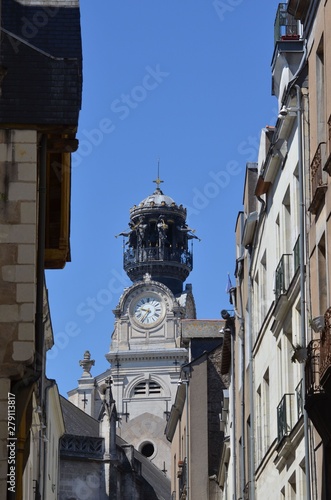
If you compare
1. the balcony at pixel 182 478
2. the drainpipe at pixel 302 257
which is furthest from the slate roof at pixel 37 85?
the balcony at pixel 182 478

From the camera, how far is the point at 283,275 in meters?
26.9

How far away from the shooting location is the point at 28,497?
32.2m

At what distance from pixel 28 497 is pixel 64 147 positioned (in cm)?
1421

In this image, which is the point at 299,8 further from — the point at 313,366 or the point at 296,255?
the point at 313,366

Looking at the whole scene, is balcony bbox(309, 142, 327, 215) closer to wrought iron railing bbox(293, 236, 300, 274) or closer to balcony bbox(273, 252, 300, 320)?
wrought iron railing bbox(293, 236, 300, 274)

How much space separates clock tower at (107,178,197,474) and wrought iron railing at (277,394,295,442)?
319 ft

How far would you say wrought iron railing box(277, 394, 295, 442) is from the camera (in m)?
26.4

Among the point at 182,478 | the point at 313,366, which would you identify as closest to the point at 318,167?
the point at 313,366

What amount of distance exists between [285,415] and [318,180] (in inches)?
236

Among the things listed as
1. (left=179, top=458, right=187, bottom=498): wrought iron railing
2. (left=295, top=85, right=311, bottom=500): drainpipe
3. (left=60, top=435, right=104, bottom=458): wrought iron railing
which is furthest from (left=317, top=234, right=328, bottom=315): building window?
(left=60, top=435, right=104, bottom=458): wrought iron railing

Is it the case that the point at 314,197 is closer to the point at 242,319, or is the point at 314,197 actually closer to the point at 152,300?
the point at 242,319

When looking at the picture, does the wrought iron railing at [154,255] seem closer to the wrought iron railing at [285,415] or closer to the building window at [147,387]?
the building window at [147,387]

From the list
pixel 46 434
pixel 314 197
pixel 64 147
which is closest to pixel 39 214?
pixel 64 147

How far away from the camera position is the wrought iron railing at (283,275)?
2661 cm
